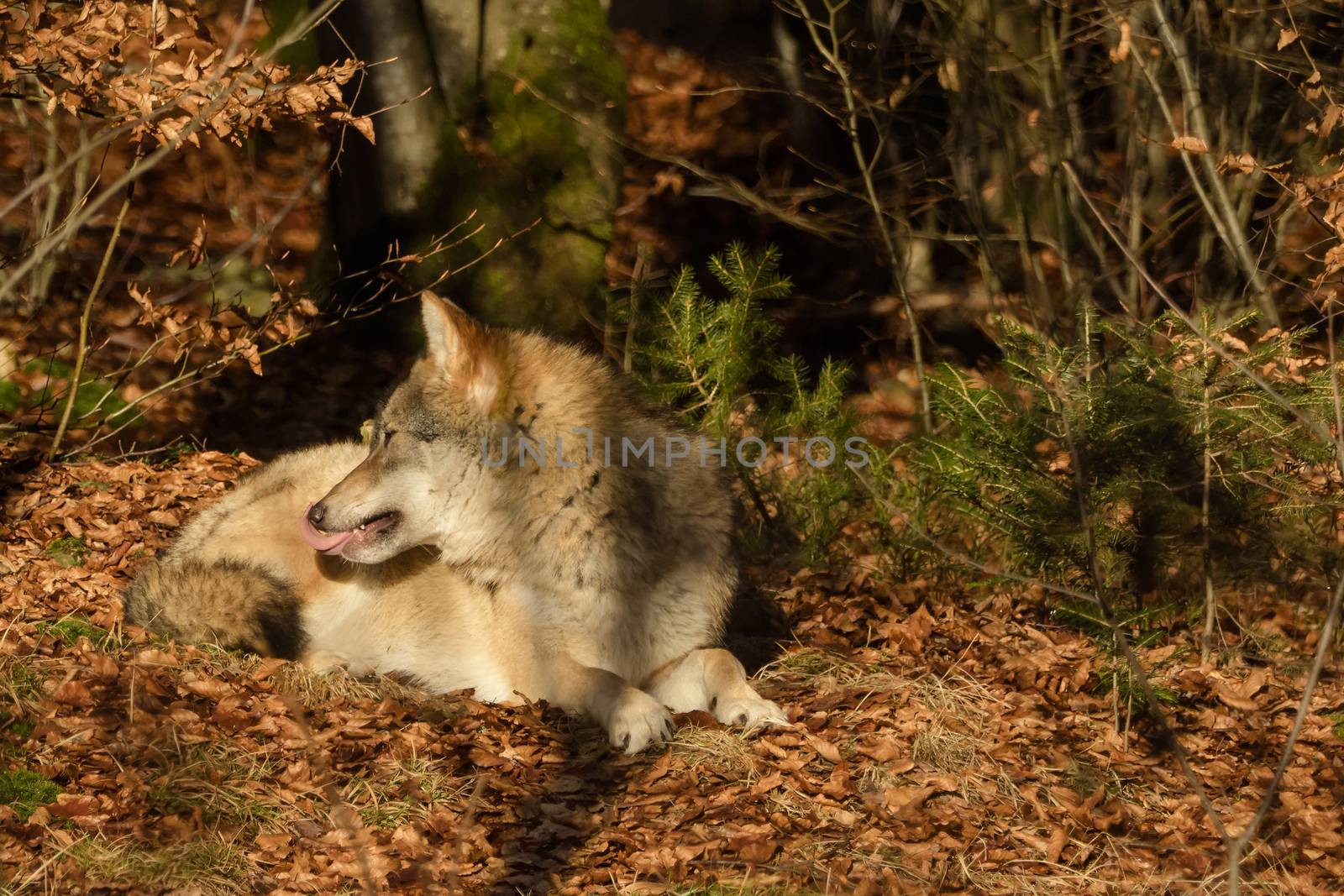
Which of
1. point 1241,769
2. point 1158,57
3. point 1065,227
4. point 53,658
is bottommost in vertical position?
point 1241,769

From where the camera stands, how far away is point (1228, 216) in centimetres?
653

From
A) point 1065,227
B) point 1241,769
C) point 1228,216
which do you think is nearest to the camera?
point 1241,769

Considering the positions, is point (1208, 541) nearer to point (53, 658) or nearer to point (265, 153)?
point (53, 658)

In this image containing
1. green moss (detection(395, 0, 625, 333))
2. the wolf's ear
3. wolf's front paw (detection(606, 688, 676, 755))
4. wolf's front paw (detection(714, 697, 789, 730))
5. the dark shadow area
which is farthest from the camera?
green moss (detection(395, 0, 625, 333))

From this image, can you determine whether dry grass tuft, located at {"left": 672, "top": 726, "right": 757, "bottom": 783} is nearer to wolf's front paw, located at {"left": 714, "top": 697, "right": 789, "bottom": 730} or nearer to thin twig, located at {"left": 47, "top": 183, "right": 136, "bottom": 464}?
wolf's front paw, located at {"left": 714, "top": 697, "right": 789, "bottom": 730}

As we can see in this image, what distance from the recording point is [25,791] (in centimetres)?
417

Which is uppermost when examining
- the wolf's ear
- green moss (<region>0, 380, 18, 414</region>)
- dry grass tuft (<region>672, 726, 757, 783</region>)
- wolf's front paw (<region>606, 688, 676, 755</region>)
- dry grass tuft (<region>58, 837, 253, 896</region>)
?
the wolf's ear

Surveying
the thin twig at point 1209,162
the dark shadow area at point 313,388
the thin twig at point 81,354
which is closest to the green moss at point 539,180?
the dark shadow area at point 313,388

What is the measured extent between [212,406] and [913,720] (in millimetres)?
6837

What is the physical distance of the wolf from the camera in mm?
5363

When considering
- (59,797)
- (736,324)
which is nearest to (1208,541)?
(736,324)

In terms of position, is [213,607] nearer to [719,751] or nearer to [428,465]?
[428,465]

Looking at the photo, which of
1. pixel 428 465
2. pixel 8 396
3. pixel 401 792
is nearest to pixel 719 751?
pixel 401 792

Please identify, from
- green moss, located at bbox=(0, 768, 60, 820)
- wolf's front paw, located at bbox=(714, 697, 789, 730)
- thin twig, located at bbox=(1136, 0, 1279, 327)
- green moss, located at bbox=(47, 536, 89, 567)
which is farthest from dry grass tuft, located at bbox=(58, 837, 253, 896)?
thin twig, located at bbox=(1136, 0, 1279, 327)
